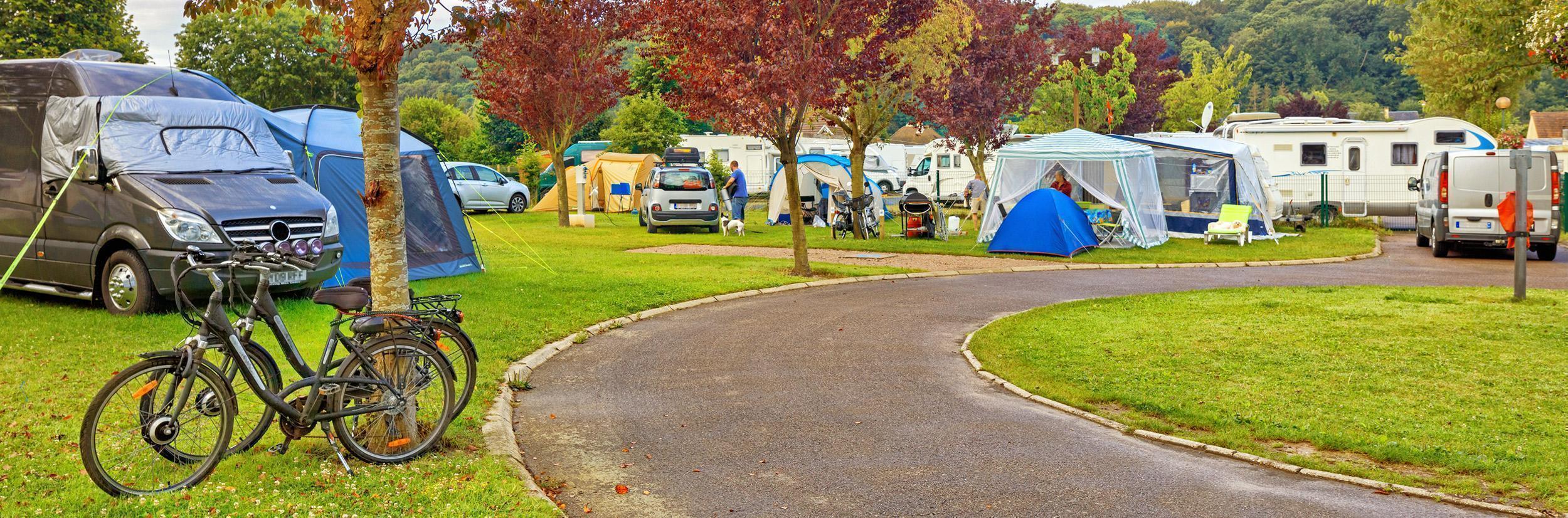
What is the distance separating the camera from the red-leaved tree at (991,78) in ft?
103

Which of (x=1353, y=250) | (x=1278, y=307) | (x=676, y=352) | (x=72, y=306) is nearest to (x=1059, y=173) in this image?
(x=1353, y=250)

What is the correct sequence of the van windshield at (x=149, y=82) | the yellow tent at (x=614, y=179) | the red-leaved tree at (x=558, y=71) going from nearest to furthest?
the van windshield at (x=149, y=82), the red-leaved tree at (x=558, y=71), the yellow tent at (x=614, y=179)

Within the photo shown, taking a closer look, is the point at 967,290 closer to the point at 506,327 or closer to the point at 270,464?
the point at 506,327

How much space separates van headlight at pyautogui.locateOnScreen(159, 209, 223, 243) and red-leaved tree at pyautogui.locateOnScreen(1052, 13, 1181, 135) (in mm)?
39595

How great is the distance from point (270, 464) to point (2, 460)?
1297mm

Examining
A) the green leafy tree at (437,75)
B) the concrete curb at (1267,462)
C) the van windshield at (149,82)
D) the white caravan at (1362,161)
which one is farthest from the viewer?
the green leafy tree at (437,75)

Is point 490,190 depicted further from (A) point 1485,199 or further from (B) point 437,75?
(B) point 437,75

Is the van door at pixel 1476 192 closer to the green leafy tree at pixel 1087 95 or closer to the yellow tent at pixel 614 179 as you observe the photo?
the green leafy tree at pixel 1087 95

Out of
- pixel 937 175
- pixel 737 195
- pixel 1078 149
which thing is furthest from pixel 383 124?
pixel 937 175

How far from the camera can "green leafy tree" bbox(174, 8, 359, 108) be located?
53094 millimetres

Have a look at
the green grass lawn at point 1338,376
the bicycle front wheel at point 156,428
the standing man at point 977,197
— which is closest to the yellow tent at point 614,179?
the standing man at point 977,197

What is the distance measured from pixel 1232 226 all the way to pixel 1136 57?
30300 millimetres

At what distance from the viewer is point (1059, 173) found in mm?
22844

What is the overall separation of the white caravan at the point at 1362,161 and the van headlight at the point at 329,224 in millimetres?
22118
